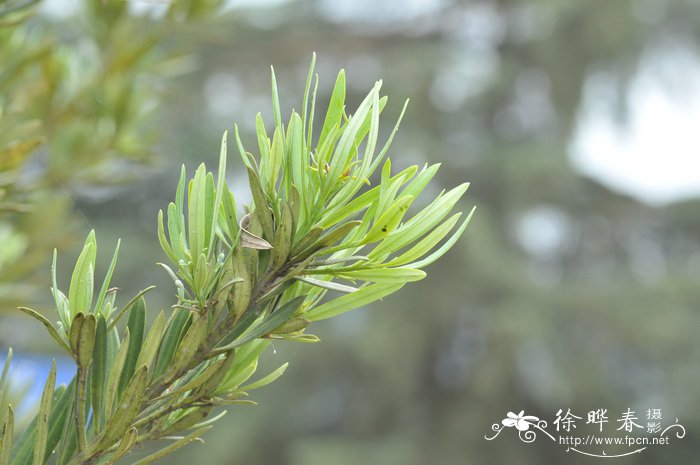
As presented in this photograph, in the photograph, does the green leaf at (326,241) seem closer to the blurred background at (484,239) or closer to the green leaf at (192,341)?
the green leaf at (192,341)

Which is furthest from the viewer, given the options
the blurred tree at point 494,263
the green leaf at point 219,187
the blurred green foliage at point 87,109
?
the blurred tree at point 494,263

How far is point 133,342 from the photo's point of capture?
0.90 feet

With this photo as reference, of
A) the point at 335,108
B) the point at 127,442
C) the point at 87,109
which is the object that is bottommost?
the point at 127,442

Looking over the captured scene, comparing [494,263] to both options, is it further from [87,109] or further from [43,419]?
[43,419]

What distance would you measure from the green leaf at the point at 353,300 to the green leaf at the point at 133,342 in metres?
0.06

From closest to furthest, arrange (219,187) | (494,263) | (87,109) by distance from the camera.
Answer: (219,187) < (87,109) < (494,263)

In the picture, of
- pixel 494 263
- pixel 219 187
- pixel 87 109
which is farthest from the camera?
pixel 494 263

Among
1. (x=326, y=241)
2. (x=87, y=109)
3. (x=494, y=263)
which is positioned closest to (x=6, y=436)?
(x=326, y=241)

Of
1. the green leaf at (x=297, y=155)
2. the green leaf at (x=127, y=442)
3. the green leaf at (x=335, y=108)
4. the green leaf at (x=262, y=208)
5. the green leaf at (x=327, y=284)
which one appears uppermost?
the green leaf at (x=335, y=108)

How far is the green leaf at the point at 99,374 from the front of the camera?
0.26 m

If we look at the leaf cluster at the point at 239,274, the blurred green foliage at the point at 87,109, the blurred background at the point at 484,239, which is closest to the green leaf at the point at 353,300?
the leaf cluster at the point at 239,274

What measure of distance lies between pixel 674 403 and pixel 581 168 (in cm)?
114

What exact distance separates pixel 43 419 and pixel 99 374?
0.07 feet

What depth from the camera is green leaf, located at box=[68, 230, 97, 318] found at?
260 mm
